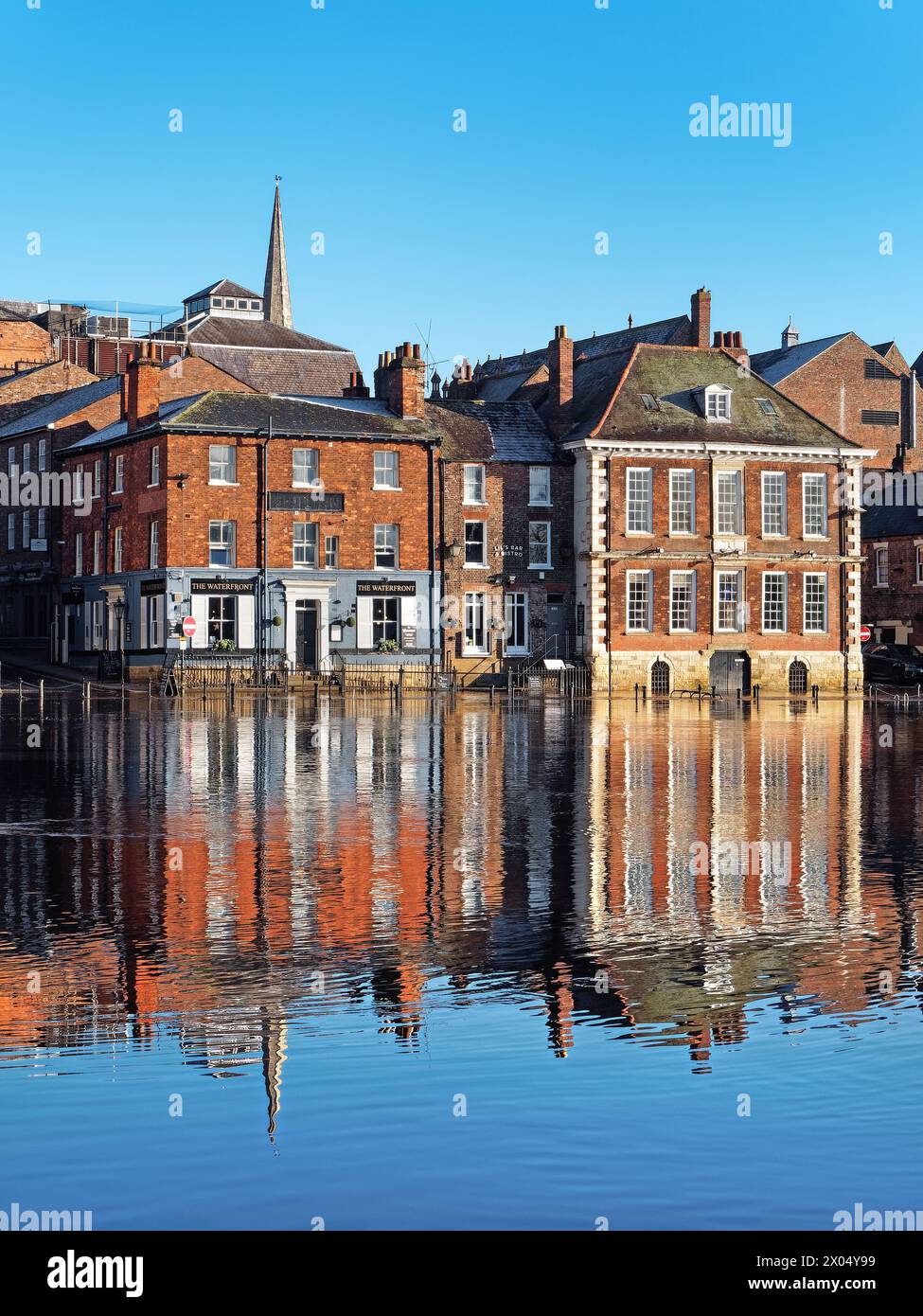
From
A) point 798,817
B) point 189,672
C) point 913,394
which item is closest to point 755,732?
point 798,817

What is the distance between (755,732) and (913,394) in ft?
190

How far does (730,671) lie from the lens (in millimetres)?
70812

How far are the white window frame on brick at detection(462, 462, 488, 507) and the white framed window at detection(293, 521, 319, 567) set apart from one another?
6.49 metres

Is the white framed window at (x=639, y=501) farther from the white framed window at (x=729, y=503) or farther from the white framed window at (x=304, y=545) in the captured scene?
the white framed window at (x=304, y=545)

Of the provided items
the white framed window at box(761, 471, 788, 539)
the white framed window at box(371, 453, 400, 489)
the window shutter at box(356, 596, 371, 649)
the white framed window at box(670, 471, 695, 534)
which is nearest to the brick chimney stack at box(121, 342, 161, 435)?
the white framed window at box(371, 453, 400, 489)

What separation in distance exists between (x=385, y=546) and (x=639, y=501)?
10015 mm

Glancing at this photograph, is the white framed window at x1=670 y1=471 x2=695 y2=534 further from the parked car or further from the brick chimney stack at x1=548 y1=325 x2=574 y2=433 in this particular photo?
the parked car

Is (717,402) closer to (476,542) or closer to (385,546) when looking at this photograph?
(476,542)

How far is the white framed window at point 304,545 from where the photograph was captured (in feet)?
221

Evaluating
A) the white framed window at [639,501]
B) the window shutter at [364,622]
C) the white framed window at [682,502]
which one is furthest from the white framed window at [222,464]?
the white framed window at [682,502]

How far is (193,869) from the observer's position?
55.5 feet

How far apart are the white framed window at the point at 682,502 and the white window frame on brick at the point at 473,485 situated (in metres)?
7.34

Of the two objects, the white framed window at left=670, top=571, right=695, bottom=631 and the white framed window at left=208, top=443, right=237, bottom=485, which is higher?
the white framed window at left=208, top=443, right=237, bottom=485

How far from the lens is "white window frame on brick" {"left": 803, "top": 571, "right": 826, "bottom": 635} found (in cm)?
7169
